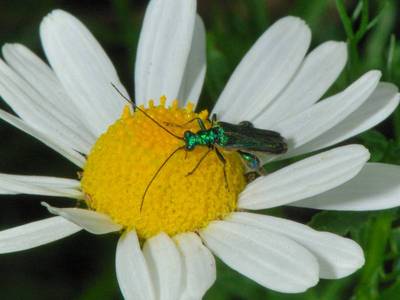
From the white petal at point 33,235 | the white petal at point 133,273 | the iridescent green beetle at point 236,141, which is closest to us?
the white petal at point 133,273

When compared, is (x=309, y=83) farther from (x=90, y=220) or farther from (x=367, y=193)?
(x=90, y=220)

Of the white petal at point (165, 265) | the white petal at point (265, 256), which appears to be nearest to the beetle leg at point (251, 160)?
the white petal at point (265, 256)

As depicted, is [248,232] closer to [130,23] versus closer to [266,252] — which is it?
[266,252]

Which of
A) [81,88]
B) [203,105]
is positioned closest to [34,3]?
[203,105]

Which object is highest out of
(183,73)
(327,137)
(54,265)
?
(183,73)

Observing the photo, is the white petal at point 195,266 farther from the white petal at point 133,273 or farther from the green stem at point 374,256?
the green stem at point 374,256

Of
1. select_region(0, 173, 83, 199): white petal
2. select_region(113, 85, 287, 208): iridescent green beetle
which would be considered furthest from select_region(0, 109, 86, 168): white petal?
select_region(113, 85, 287, 208): iridescent green beetle
